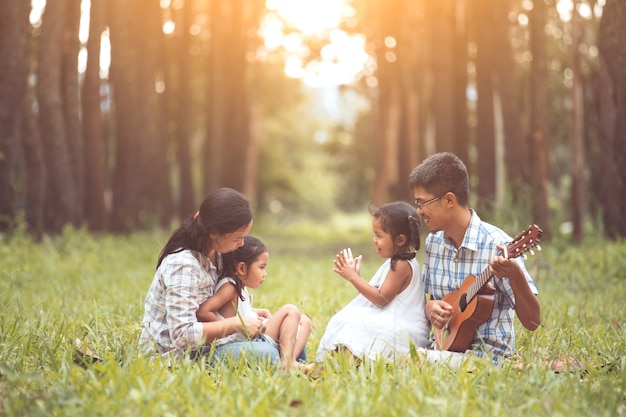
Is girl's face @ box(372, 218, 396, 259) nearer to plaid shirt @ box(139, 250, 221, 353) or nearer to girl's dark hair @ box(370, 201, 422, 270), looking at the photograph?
girl's dark hair @ box(370, 201, 422, 270)

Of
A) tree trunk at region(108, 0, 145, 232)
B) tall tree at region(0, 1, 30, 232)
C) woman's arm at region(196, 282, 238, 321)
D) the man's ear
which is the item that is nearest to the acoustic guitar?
the man's ear

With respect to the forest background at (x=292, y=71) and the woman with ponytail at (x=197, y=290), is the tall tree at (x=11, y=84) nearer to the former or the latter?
the forest background at (x=292, y=71)

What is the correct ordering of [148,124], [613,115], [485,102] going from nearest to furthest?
[613,115] → [485,102] → [148,124]

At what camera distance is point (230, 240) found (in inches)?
192

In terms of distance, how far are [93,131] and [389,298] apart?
12.5 meters

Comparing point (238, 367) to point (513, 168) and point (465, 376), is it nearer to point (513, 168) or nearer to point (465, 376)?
point (465, 376)

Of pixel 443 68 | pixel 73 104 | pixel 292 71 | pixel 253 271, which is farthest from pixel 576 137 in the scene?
pixel 292 71

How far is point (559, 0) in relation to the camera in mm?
18672

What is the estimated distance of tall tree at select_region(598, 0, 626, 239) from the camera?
34.2 ft

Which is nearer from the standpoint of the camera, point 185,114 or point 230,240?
point 230,240

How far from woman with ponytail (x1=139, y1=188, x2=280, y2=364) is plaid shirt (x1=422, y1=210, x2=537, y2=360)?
4.14 feet

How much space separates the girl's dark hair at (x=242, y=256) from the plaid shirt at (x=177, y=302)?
0.56ft

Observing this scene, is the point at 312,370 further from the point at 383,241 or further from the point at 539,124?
the point at 539,124

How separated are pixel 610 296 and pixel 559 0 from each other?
12.2 m
